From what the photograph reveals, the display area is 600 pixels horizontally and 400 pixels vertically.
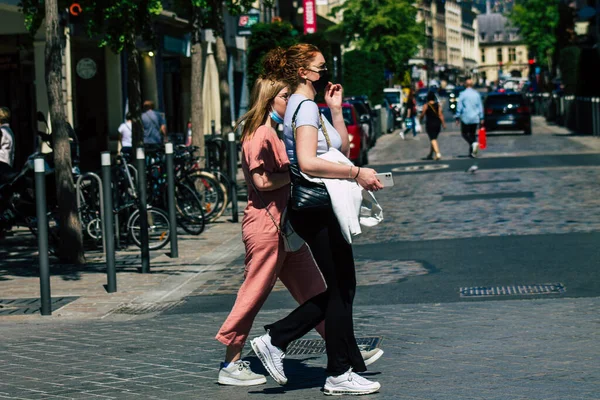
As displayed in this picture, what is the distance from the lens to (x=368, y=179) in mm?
6008

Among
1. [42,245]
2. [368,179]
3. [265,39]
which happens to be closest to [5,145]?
[42,245]

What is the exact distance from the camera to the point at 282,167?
6520 mm

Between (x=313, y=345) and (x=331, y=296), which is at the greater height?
(x=331, y=296)

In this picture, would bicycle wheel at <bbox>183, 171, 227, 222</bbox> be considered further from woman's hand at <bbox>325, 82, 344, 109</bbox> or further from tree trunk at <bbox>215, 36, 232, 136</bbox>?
woman's hand at <bbox>325, 82, 344, 109</bbox>

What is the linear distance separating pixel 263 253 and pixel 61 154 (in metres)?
6.98

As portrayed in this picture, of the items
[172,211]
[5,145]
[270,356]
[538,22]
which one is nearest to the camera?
[270,356]

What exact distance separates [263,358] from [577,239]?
7.20 meters

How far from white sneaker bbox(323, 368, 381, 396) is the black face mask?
144cm

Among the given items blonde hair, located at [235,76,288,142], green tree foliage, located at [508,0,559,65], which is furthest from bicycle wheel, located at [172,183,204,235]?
green tree foliage, located at [508,0,559,65]

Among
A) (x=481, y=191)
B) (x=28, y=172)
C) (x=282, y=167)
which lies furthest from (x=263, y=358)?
(x=481, y=191)

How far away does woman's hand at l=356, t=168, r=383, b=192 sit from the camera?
19.7 feet

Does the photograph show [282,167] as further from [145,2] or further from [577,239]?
[145,2]

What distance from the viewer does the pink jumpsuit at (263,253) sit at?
6.52 meters

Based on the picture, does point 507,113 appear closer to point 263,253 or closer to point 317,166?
point 263,253
